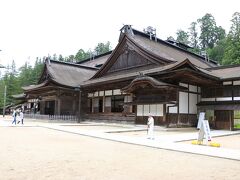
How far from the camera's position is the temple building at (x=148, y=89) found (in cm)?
2094

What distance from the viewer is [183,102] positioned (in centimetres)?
2208

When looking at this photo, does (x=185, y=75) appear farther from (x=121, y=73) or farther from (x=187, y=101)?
(x=121, y=73)

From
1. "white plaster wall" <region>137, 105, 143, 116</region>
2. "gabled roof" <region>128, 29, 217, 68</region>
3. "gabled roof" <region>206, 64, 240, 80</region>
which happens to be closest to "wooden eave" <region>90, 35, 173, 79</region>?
"gabled roof" <region>128, 29, 217, 68</region>

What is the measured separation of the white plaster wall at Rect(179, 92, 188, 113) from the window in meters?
6.47

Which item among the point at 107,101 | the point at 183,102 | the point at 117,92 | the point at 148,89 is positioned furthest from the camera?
the point at 107,101

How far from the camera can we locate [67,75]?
33.9m

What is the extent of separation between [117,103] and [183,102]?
728 cm

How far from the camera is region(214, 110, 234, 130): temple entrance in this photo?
21.5 metres

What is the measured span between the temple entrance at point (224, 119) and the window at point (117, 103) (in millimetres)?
8493

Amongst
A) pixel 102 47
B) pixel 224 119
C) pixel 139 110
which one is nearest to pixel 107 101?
pixel 139 110

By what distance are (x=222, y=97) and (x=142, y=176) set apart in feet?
56.5

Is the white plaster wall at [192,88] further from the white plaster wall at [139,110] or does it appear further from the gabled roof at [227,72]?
the white plaster wall at [139,110]

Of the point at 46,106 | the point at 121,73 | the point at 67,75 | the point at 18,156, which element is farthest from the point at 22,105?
the point at 18,156

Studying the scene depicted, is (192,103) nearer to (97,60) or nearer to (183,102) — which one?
(183,102)
